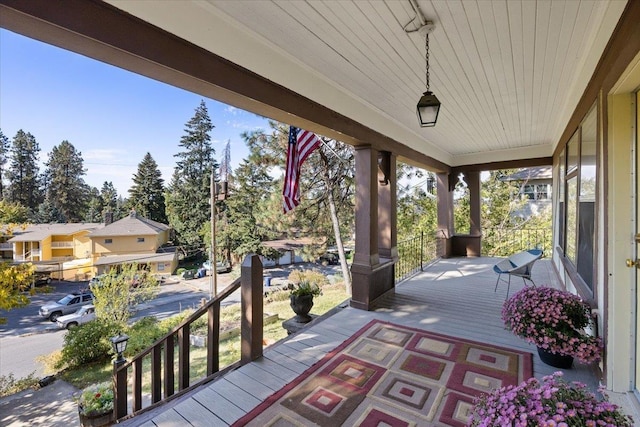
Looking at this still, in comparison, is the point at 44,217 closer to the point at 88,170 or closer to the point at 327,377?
the point at 88,170

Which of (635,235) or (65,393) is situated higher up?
(635,235)

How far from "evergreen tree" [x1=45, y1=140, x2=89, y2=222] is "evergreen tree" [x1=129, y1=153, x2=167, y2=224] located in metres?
4.61

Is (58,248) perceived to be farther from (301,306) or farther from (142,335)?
(301,306)

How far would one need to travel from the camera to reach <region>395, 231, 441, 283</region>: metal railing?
6.23 metres

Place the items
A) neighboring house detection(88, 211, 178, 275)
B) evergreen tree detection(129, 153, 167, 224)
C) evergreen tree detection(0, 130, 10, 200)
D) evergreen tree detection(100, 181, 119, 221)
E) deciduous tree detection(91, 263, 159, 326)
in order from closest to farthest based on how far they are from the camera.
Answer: deciduous tree detection(91, 263, 159, 326) → neighboring house detection(88, 211, 178, 275) → evergreen tree detection(0, 130, 10, 200) → evergreen tree detection(129, 153, 167, 224) → evergreen tree detection(100, 181, 119, 221)

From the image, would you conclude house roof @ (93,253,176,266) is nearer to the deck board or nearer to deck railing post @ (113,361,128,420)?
deck railing post @ (113,361,128,420)

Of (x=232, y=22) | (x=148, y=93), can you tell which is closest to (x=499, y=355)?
(x=232, y=22)

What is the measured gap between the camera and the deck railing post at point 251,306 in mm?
2540

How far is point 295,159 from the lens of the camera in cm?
407

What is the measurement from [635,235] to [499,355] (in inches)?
59.9

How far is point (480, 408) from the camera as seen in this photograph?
1205 mm

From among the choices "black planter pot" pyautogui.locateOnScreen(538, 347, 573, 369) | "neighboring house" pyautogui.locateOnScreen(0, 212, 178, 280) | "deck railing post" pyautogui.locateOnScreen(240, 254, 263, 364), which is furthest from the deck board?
"neighboring house" pyautogui.locateOnScreen(0, 212, 178, 280)

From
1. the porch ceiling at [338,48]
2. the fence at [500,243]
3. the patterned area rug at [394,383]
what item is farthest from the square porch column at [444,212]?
the patterned area rug at [394,383]

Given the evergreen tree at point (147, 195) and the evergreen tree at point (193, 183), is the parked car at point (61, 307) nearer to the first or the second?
the evergreen tree at point (193, 183)
